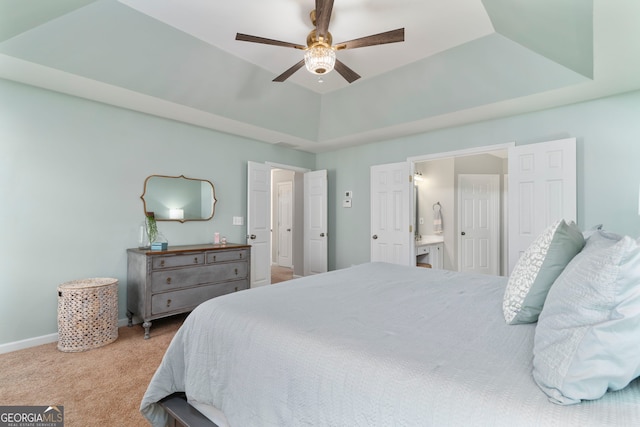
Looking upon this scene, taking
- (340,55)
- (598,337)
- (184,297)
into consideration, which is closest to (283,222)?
(184,297)

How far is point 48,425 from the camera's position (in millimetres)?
1817

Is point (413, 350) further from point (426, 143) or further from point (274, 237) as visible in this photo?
point (274, 237)

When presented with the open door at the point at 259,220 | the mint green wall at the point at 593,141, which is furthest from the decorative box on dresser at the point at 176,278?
the mint green wall at the point at 593,141

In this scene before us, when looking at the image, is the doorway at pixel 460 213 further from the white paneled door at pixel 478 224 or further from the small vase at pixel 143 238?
the small vase at pixel 143 238

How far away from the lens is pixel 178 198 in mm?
3900

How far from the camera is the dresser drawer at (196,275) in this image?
316cm

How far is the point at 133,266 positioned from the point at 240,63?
2.54 meters

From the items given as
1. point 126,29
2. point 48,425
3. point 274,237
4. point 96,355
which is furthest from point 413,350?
point 274,237

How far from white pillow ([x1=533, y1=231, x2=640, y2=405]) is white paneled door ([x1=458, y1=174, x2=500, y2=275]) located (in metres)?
4.93

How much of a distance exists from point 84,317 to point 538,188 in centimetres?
480

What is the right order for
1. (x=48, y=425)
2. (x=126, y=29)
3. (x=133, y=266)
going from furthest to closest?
(x=133, y=266) < (x=126, y=29) < (x=48, y=425)

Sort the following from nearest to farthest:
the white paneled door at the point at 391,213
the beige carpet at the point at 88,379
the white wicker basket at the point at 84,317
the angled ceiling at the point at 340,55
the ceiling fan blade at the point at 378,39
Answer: the beige carpet at the point at 88,379 < the ceiling fan blade at the point at 378,39 < the angled ceiling at the point at 340,55 < the white wicker basket at the point at 84,317 < the white paneled door at the point at 391,213

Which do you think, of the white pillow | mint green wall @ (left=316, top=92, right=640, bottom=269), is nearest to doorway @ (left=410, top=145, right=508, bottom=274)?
mint green wall @ (left=316, top=92, right=640, bottom=269)

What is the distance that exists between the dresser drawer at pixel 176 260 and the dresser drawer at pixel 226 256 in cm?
11
